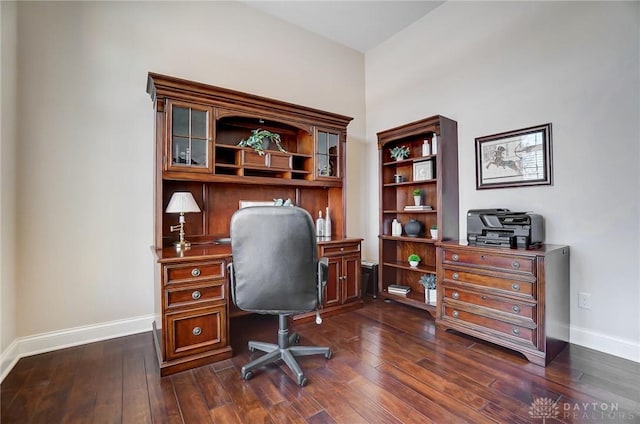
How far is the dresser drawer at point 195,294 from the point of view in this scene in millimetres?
1946

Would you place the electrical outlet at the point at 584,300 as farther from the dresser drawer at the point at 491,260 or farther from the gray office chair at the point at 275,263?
the gray office chair at the point at 275,263

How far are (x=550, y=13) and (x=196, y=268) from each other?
354cm

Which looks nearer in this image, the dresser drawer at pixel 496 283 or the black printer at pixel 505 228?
the dresser drawer at pixel 496 283

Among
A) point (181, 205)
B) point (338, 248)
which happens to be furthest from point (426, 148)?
point (181, 205)

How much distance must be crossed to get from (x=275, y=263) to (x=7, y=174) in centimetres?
201

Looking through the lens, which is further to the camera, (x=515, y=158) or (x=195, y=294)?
(x=515, y=158)

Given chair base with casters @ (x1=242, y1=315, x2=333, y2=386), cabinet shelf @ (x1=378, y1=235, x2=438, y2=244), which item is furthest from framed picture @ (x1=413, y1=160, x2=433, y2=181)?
chair base with casters @ (x1=242, y1=315, x2=333, y2=386)

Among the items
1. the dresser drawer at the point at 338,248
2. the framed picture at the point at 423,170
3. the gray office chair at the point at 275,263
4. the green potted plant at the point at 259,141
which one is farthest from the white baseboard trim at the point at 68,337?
the framed picture at the point at 423,170

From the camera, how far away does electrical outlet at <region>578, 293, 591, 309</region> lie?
2.22 m

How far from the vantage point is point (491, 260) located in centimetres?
227

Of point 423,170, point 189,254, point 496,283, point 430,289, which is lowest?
point 430,289

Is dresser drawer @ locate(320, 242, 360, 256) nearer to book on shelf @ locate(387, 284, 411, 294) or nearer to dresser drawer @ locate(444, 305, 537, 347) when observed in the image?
book on shelf @ locate(387, 284, 411, 294)

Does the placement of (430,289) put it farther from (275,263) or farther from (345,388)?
(275,263)

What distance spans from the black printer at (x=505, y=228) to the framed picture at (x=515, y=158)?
40 cm
